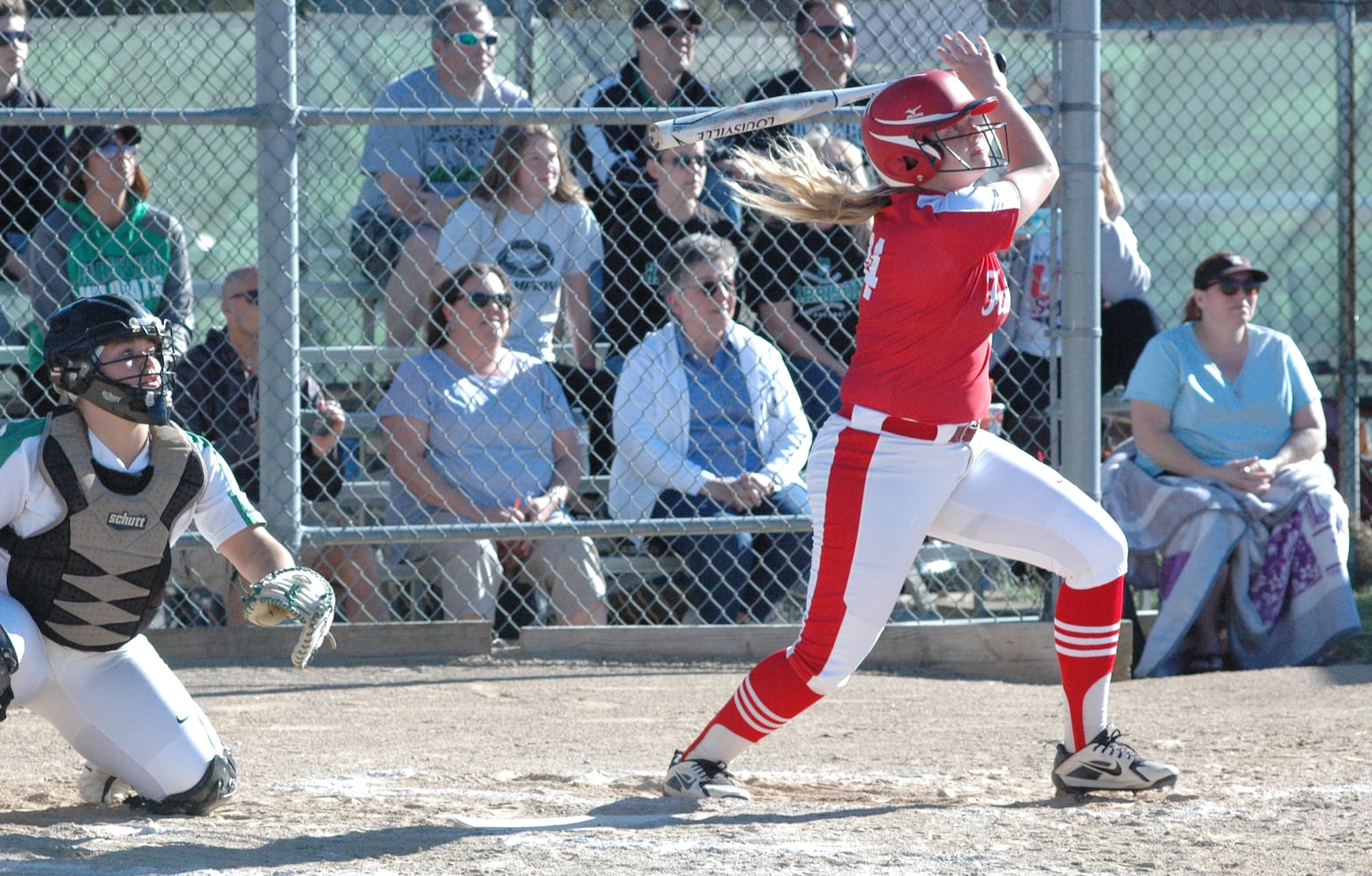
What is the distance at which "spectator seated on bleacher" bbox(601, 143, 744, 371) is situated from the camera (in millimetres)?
6004

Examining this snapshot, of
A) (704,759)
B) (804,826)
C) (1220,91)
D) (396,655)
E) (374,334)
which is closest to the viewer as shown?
(804,826)

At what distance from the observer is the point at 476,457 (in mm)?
5672

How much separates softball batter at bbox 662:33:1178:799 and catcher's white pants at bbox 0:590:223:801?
1066mm

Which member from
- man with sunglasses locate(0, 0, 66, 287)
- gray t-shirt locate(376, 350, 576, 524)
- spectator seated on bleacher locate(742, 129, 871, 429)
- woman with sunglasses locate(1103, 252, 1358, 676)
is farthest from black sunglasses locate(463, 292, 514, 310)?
woman with sunglasses locate(1103, 252, 1358, 676)

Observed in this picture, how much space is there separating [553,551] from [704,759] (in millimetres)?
2131

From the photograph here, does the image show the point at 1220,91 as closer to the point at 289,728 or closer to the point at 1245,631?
the point at 1245,631

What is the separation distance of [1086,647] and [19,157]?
455 centimetres

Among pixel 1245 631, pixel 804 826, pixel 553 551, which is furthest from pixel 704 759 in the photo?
pixel 1245 631

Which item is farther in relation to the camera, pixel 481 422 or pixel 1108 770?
pixel 481 422

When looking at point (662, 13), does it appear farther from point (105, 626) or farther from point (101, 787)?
point (101, 787)

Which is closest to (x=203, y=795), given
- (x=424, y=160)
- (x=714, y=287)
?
(x=714, y=287)

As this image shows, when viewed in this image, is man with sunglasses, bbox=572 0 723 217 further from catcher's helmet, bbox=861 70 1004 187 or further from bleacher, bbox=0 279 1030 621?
catcher's helmet, bbox=861 70 1004 187

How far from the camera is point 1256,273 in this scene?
5680 mm

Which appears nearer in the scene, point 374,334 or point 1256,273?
point 1256,273
